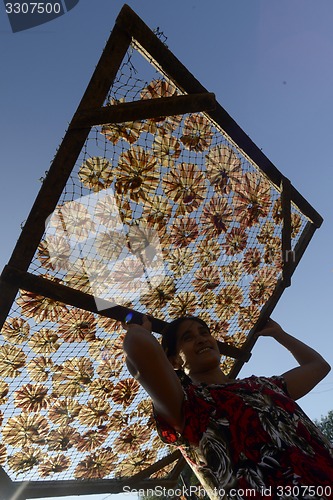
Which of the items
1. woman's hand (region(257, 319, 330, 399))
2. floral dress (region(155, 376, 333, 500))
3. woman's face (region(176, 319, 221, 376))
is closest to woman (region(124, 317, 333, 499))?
floral dress (region(155, 376, 333, 500))

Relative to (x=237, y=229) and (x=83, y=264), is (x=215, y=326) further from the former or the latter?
(x=83, y=264)

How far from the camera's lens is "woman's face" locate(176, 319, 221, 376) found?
79.7 inches

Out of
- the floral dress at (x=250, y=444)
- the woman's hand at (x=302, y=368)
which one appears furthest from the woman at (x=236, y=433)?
the woman's hand at (x=302, y=368)

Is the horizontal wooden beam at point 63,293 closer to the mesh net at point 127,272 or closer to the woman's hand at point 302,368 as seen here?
the mesh net at point 127,272

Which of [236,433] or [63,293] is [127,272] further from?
[236,433]

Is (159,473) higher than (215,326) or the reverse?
the reverse

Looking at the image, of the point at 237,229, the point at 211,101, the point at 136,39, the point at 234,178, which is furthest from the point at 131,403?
the point at 136,39

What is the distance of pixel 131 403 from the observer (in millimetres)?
3350

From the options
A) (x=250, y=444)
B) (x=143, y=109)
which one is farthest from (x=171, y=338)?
(x=143, y=109)

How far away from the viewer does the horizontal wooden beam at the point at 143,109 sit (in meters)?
2.04

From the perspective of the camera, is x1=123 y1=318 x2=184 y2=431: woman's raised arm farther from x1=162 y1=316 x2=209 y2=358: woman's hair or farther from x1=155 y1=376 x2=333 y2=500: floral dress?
x1=162 y1=316 x2=209 y2=358: woman's hair

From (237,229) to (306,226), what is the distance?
869 mm

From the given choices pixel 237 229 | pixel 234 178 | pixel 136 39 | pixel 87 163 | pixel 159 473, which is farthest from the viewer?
pixel 159 473

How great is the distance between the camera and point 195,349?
2076 millimetres
